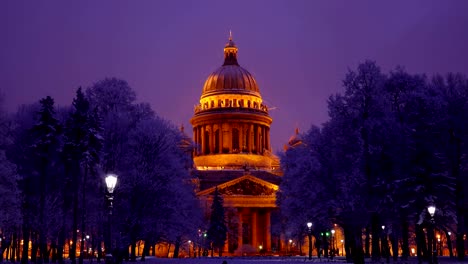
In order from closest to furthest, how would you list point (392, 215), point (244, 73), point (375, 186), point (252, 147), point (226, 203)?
point (375, 186)
point (392, 215)
point (226, 203)
point (252, 147)
point (244, 73)

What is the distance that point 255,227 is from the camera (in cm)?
12081

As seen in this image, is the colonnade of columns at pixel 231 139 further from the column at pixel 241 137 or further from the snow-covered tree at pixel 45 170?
the snow-covered tree at pixel 45 170

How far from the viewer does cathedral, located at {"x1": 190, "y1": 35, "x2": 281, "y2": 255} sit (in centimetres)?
11856

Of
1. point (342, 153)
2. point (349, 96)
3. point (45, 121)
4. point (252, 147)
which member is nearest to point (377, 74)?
point (349, 96)

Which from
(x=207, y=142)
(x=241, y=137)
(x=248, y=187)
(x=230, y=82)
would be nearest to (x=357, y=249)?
(x=248, y=187)

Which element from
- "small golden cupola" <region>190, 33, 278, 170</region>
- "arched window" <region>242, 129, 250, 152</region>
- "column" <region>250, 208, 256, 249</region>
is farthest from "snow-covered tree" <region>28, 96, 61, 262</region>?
"arched window" <region>242, 129, 250, 152</region>

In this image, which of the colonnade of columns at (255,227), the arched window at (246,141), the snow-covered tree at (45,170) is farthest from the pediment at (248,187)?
the snow-covered tree at (45,170)

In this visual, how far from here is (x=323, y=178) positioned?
166 feet

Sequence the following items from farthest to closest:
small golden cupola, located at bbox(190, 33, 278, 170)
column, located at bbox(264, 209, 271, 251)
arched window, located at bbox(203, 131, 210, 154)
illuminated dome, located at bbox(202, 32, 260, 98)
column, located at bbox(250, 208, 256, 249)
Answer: illuminated dome, located at bbox(202, 32, 260, 98)
arched window, located at bbox(203, 131, 210, 154)
small golden cupola, located at bbox(190, 33, 278, 170)
column, located at bbox(250, 208, 256, 249)
column, located at bbox(264, 209, 271, 251)

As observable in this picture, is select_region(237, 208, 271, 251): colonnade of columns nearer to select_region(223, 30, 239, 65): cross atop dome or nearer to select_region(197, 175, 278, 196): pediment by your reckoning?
select_region(197, 175, 278, 196): pediment

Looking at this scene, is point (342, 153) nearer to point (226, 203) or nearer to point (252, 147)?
point (226, 203)

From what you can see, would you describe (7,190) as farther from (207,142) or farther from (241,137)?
(207,142)

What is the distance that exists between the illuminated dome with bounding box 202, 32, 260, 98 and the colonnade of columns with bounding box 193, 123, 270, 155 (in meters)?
8.37

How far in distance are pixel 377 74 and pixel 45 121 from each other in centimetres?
2259
